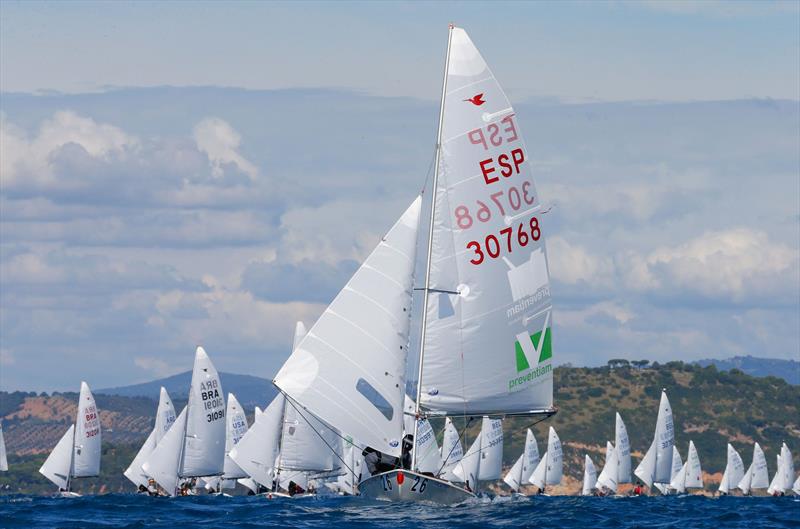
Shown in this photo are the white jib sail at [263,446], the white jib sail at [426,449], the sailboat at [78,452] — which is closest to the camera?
the white jib sail at [426,449]

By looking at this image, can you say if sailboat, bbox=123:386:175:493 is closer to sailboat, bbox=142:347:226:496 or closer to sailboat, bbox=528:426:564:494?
sailboat, bbox=142:347:226:496

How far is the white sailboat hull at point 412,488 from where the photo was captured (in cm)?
4953

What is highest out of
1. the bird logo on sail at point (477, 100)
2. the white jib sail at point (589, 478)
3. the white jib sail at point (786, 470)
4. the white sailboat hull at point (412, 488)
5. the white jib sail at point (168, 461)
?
the bird logo on sail at point (477, 100)

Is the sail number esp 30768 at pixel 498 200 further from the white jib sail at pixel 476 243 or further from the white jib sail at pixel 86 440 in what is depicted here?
the white jib sail at pixel 86 440

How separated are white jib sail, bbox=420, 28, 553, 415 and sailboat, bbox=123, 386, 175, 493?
44.9 metres

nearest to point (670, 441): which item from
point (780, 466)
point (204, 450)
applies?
point (780, 466)

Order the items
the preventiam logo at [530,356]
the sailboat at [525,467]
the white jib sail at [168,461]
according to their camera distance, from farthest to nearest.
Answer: the sailboat at [525,467]
the white jib sail at [168,461]
the preventiam logo at [530,356]

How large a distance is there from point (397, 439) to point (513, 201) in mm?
9555

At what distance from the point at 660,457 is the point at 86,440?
54065 mm

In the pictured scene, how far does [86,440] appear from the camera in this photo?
359 feet

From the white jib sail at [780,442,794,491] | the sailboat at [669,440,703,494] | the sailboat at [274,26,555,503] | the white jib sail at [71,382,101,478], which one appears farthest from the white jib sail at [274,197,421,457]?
the white jib sail at [780,442,794,491]

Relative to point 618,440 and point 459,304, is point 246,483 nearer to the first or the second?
point 618,440

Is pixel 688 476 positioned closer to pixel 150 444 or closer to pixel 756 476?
pixel 756 476

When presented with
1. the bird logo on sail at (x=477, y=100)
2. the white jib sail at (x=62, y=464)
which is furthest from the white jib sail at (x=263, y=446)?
the bird logo on sail at (x=477, y=100)
